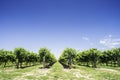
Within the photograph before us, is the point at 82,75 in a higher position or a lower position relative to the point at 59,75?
lower

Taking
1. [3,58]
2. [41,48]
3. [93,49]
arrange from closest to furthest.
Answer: [3,58] → [41,48] → [93,49]

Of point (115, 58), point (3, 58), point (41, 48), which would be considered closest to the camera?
point (3, 58)

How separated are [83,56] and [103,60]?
13682 millimetres

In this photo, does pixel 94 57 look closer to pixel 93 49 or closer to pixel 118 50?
pixel 93 49

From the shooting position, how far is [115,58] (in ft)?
242

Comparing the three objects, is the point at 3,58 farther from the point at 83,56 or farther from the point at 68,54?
the point at 83,56

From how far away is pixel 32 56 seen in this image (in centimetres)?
8369

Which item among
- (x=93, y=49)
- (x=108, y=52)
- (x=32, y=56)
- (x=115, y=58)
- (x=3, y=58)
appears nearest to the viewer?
(x=3, y=58)

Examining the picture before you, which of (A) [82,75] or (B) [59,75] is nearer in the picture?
(B) [59,75]

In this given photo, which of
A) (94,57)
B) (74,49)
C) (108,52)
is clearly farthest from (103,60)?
(74,49)

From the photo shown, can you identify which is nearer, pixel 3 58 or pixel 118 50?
pixel 3 58

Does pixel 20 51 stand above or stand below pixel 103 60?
above

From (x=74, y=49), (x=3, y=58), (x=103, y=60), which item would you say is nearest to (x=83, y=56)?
(x=103, y=60)

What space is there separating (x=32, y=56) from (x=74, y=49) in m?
34.4
